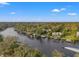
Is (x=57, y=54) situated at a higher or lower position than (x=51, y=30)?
lower

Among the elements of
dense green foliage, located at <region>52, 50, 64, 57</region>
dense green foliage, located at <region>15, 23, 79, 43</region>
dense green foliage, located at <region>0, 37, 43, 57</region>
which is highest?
dense green foliage, located at <region>15, 23, 79, 43</region>

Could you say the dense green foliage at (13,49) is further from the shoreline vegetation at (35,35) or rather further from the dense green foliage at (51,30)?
the dense green foliage at (51,30)

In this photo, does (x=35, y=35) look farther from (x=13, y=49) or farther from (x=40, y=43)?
(x=13, y=49)

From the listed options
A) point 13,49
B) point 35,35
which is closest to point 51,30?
point 35,35

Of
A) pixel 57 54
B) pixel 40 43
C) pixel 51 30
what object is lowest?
pixel 57 54

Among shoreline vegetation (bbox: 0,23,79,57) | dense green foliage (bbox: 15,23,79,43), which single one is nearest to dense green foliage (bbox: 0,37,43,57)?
shoreline vegetation (bbox: 0,23,79,57)

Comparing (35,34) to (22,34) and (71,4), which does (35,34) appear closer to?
(22,34)

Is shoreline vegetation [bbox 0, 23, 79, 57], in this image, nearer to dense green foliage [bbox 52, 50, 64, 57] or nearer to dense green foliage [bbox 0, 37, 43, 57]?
dense green foliage [bbox 0, 37, 43, 57]

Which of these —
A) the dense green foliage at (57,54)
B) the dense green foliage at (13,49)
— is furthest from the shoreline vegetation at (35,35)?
the dense green foliage at (57,54)
